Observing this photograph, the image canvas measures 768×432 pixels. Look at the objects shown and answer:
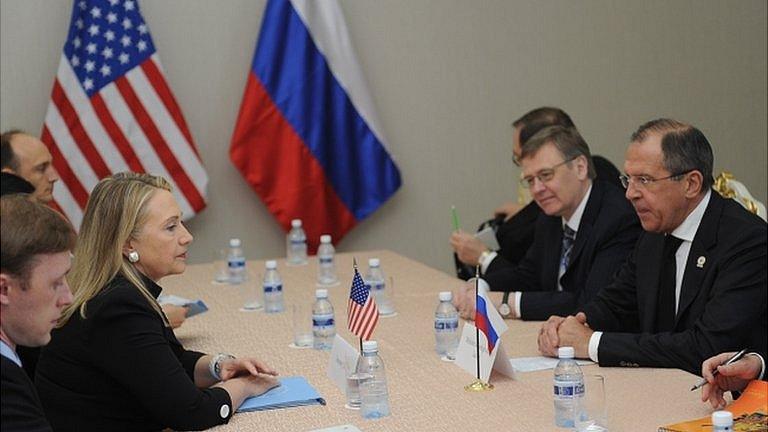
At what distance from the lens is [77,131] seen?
20.0 feet

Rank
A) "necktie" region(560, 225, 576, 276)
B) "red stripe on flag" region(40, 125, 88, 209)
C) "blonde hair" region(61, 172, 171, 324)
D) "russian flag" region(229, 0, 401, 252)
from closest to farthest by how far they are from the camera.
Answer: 1. "blonde hair" region(61, 172, 171, 324)
2. "necktie" region(560, 225, 576, 276)
3. "red stripe on flag" region(40, 125, 88, 209)
4. "russian flag" region(229, 0, 401, 252)

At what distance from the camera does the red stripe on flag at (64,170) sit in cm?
605

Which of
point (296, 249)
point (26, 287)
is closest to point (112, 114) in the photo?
point (296, 249)

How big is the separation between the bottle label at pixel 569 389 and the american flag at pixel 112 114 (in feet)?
12.8

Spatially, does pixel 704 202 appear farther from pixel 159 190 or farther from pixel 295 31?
pixel 295 31

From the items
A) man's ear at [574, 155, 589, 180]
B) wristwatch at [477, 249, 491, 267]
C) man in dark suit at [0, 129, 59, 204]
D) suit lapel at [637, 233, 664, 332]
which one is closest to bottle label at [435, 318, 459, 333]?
suit lapel at [637, 233, 664, 332]

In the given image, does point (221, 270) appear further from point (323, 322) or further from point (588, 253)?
point (588, 253)

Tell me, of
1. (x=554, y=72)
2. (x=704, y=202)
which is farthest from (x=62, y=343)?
(x=554, y=72)

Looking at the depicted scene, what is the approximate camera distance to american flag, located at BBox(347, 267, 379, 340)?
331cm

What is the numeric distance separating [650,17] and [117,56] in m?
3.38

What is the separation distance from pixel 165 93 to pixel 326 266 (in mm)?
1731

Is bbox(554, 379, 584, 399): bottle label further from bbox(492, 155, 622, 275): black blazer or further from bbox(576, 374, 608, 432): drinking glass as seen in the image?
bbox(492, 155, 622, 275): black blazer

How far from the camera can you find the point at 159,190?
10.6ft

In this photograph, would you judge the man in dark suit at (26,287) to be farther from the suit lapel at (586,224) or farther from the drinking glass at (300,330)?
the suit lapel at (586,224)
